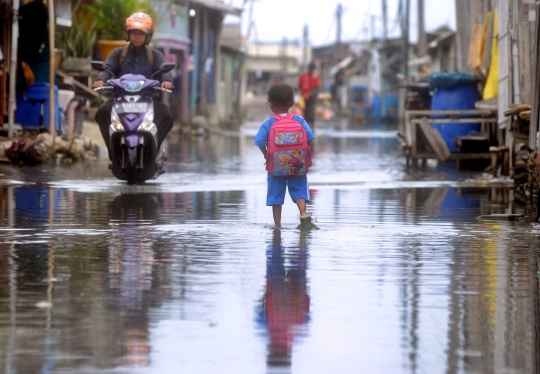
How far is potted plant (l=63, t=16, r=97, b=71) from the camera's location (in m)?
22.2

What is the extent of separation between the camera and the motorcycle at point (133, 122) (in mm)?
12445

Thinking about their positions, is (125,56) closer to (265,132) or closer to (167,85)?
(167,85)

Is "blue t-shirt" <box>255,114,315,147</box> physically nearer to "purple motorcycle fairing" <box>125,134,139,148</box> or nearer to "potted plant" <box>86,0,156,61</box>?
"purple motorcycle fairing" <box>125,134,139,148</box>

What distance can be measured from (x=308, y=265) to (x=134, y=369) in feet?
8.80

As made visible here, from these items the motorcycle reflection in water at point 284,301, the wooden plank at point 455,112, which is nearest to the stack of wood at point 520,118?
the wooden plank at point 455,112

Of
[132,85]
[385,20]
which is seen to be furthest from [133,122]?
[385,20]

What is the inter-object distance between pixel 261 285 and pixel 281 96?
310 cm

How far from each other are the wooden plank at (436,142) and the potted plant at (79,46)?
757cm

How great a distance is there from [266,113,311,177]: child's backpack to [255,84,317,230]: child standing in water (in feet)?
0.26

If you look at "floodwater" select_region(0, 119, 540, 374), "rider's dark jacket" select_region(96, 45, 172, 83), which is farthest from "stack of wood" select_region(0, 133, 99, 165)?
"floodwater" select_region(0, 119, 540, 374)

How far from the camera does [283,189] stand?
9008mm

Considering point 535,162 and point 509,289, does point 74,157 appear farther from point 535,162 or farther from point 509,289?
point 509,289

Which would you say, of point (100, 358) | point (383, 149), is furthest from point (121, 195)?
point (383, 149)

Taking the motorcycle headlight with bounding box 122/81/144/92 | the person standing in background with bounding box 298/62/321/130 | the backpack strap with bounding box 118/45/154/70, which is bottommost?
the motorcycle headlight with bounding box 122/81/144/92
